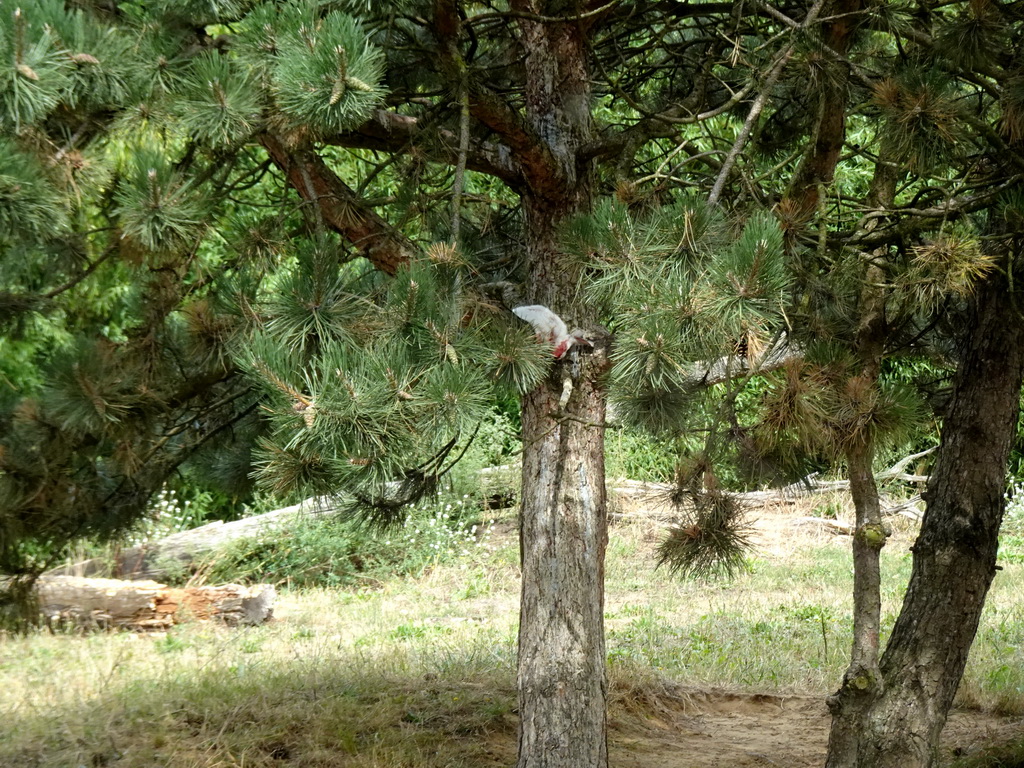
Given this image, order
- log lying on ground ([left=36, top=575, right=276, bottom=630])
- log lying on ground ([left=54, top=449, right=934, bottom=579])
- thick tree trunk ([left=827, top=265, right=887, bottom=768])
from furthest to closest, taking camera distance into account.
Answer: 1. log lying on ground ([left=54, top=449, right=934, bottom=579])
2. log lying on ground ([left=36, top=575, right=276, bottom=630])
3. thick tree trunk ([left=827, top=265, right=887, bottom=768])

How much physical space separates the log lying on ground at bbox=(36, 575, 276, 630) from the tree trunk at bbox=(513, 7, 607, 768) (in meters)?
4.64

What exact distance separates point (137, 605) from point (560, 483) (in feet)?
17.0

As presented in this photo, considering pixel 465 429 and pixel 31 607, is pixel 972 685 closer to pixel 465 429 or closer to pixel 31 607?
pixel 465 429

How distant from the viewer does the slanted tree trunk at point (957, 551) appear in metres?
4.32

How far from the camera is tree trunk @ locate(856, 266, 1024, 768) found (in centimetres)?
432

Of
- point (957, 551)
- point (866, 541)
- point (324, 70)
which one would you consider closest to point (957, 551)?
point (957, 551)

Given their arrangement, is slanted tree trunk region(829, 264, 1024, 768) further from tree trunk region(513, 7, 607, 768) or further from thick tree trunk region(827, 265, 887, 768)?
Answer: tree trunk region(513, 7, 607, 768)

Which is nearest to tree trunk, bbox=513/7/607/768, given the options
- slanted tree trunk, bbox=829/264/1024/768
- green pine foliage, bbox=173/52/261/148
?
slanted tree trunk, bbox=829/264/1024/768

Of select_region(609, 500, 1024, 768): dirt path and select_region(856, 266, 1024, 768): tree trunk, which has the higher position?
select_region(856, 266, 1024, 768): tree trunk

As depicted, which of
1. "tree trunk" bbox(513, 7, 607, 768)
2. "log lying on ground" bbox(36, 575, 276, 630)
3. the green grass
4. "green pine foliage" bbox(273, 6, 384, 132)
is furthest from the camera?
"log lying on ground" bbox(36, 575, 276, 630)

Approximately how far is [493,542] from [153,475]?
674cm

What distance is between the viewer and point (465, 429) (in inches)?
109

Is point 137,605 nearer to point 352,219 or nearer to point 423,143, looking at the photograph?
point 352,219

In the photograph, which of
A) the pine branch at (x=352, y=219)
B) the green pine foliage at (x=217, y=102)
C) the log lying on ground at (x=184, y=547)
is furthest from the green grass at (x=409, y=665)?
the green pine foliage at (x=217, y=102)
